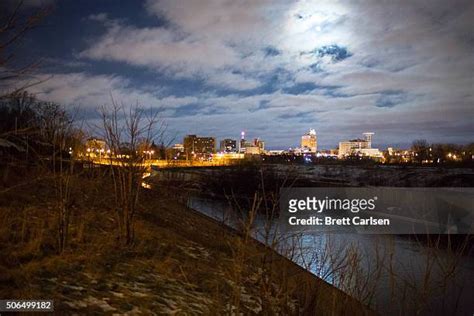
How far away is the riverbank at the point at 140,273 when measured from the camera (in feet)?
17.7

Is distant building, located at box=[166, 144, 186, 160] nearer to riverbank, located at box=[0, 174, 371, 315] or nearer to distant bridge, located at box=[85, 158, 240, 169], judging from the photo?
distant bridge, located at box=[85, 158, 240, 169]

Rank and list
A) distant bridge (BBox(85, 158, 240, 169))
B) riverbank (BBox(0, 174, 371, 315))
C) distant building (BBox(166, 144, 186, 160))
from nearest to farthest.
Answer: riverbank (BBox(0, 174, 371, 315)), distant bridge (BBox(85, 158, 240, 169)), distant building (BBox(166, 144, 186, 160))

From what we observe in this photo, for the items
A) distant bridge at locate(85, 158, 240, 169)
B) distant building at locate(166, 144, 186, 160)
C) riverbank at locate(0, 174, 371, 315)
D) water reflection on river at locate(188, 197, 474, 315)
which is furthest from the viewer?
distant building at locate(166, 144, 186, 160)

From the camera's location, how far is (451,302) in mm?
11156

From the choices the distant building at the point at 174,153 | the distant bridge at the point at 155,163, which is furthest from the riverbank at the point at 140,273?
the distant building at the point at 174,153

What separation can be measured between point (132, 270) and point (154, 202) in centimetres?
1028

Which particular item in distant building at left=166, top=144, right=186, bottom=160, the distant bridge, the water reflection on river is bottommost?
the water reflection on river

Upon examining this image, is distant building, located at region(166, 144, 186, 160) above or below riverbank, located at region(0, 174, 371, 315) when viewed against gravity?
above

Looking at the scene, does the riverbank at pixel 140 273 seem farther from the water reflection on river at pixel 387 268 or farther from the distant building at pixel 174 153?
the distant building at pixel 174 153

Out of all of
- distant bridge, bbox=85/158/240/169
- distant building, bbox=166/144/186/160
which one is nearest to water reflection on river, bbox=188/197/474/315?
distant bridge, bbox=85/158/240/169

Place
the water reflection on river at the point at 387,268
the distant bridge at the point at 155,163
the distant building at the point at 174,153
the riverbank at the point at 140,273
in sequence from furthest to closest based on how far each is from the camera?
1. the distant building at the point at 174,153
2. the distant bridge at the point at 155,163
3. the water reflection on river at the point at 387,268
4. the riverbank at the point at 140,273

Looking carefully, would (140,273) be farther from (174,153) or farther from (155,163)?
(174,153)

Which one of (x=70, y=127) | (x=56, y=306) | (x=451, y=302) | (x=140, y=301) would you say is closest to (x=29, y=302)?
(x=56, y=306)

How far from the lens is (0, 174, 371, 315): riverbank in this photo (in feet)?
17.7
